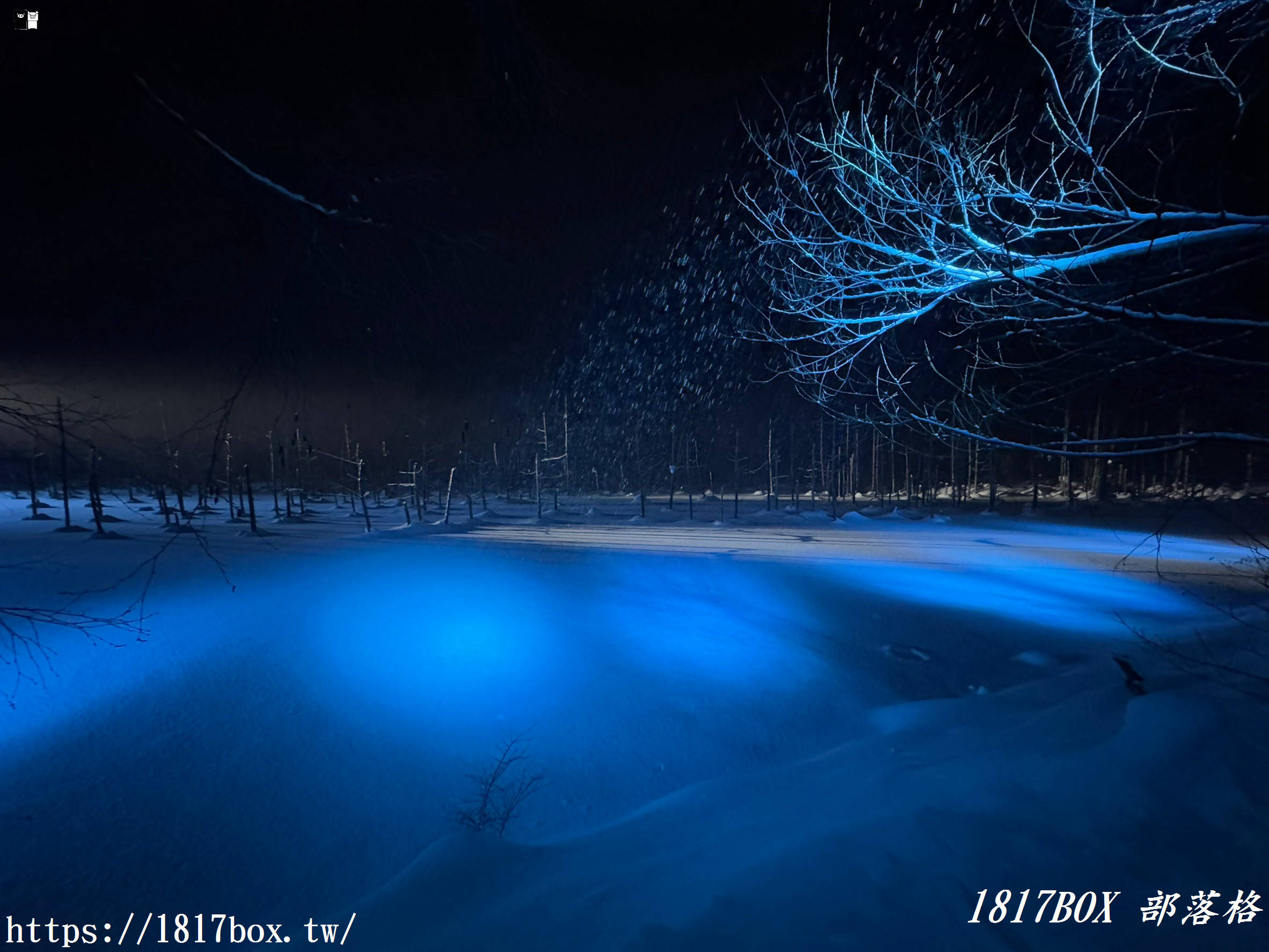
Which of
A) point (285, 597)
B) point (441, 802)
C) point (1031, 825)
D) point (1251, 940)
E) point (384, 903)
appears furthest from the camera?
point (285, 597)

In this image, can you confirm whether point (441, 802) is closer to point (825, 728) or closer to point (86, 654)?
point (825, 728)

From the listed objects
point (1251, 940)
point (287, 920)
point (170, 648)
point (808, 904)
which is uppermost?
point (1251, 940)

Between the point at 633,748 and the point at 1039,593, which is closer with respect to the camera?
the point at 633,748

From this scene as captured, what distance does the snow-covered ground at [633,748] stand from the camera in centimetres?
344

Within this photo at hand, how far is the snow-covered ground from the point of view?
3.44 meters

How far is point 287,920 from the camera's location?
18.4 feet

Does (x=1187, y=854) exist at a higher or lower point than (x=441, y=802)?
higher

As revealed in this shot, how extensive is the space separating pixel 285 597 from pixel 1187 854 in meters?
15.6

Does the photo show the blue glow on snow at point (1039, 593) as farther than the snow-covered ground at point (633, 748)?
Yes

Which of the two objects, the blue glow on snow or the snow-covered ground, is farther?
the blue glow on snow

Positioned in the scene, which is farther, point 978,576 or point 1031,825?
point 978,576

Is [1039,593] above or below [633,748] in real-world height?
above

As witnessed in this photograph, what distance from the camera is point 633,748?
29.1 feet

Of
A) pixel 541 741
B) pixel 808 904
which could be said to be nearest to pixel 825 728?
pixel 541 741
